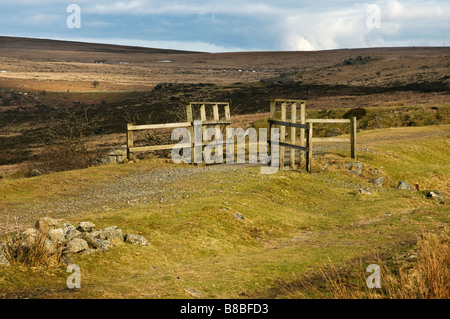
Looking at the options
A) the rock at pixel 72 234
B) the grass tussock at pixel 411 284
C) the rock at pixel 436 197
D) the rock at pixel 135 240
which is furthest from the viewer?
the rock at pixel 436 197

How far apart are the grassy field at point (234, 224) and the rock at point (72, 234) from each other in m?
0.53

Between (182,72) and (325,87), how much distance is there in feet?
245

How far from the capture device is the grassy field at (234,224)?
901cm

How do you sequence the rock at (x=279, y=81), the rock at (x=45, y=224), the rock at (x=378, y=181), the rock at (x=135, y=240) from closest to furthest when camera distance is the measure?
1. the rock at (x=45, y=224)
2. the rock at (x=135, y=240)
3. the rock at (x=378, y=181)
4. the rock at (x=279, y=81)

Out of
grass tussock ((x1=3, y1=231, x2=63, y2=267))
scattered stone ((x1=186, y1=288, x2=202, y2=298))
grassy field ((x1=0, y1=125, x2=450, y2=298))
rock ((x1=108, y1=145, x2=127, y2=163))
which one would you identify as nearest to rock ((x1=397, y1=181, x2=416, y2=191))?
grassy field ((x1=0, y1=125, x2=450, y2=298))

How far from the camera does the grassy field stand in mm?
9008

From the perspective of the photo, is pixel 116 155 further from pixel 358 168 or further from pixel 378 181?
pixel 378 181

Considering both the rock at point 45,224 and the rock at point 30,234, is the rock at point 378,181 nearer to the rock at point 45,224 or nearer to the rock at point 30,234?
the rock at point 45,224

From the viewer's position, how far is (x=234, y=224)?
43.9 ft

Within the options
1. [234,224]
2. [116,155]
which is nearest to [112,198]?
[234,224]

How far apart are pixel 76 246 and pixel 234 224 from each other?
4.58 meters

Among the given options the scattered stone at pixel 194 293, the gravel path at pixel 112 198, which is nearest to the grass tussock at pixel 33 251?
the scattered stone at pixel 194 293
